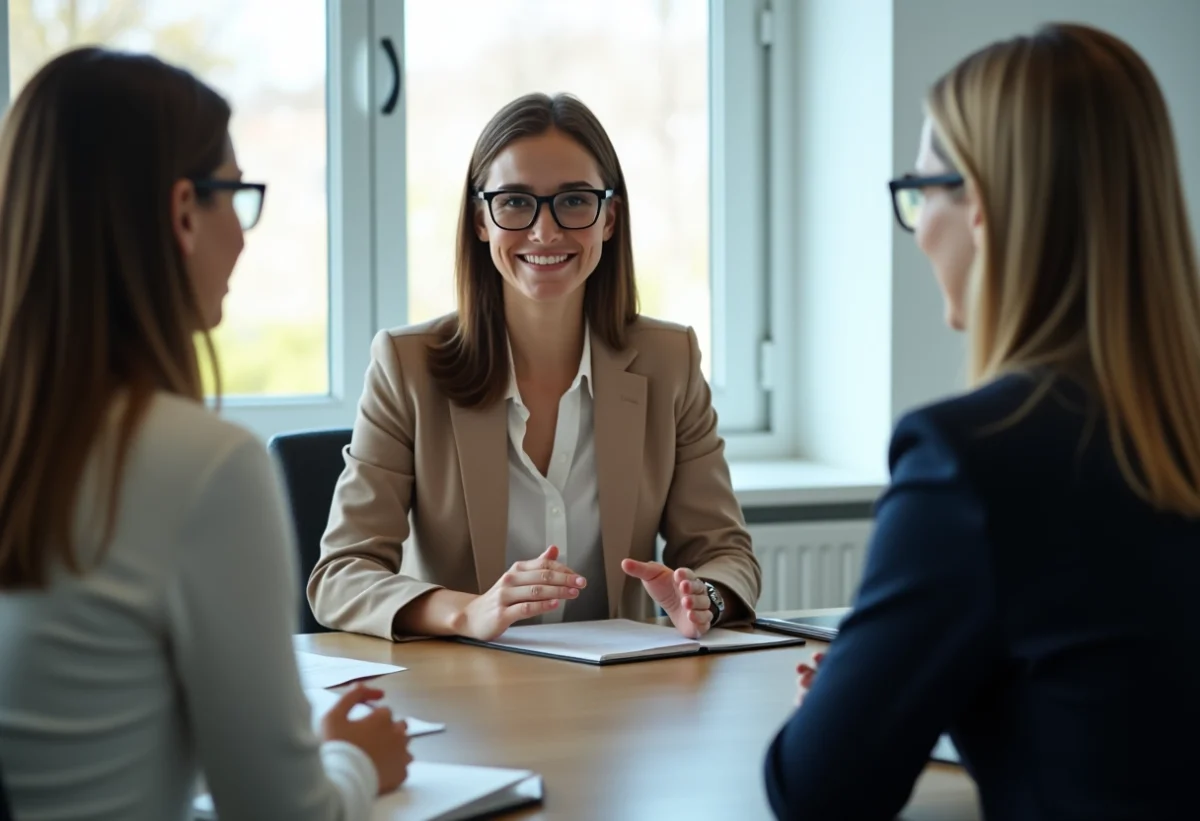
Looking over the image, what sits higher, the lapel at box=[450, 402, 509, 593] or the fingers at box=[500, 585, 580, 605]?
the lapel at box=[450, 402, 509, 593]

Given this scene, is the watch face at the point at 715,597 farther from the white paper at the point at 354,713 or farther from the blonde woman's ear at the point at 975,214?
the blonde woman's ear at the point at 975,214

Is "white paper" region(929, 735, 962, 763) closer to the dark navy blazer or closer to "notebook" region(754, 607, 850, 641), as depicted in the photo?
the dark navy blazer

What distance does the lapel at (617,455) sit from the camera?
7.72 feet

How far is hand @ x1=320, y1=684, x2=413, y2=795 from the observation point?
1307 mm

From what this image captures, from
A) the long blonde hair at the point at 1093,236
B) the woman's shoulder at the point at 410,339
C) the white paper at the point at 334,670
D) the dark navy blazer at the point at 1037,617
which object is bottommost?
the white paper at the point at 334,670

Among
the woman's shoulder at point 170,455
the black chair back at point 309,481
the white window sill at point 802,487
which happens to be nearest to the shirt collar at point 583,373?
the black chair back at point 309,481

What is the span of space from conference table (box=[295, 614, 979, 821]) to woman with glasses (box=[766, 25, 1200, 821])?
6.1 inches

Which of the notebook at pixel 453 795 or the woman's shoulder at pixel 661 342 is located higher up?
the woman's shoulder at pixel 661 342

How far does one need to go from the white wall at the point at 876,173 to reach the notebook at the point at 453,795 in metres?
2.02

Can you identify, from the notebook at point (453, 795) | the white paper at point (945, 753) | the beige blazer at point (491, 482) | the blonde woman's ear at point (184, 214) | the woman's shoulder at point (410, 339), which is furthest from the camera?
the woman's shoulder at point (410, 339)

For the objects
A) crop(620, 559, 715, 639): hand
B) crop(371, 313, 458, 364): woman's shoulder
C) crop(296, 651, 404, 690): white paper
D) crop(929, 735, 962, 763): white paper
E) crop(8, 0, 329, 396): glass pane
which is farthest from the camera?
crop(8, 0, 329, 396): glass pane

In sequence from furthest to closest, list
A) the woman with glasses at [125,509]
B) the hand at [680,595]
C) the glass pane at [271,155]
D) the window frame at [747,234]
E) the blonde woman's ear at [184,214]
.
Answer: the window frame at [747,234] → the glass pane at [271,155] → the hand at [680,595] → the blonde woman's ear at [184,214] → the woman with glasses at [125,509]

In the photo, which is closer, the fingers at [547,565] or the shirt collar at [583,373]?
the fingers at [547,565]

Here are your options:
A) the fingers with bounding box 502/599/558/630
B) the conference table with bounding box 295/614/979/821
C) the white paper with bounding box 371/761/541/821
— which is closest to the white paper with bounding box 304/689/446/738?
the conference table with bounding box 295/614/979/821
